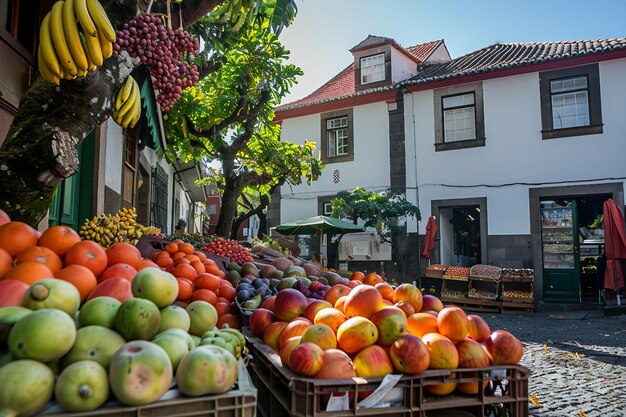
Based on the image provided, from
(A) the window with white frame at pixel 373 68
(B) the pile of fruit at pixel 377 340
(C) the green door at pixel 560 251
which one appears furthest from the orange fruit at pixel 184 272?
(A) the window with white frame at pixel 373 68

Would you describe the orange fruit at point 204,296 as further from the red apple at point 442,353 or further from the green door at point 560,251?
the green door at point 560,251

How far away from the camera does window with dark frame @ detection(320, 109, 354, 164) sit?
16438 mm

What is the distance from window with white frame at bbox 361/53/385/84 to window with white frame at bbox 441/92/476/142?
9.86ft

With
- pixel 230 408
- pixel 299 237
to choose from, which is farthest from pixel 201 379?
pixel 299 237

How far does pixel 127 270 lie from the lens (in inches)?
91.7

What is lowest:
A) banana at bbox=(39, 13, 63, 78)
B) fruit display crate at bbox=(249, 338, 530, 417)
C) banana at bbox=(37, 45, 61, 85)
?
fruit display crate at bbox=(249, 338, 530, 417)

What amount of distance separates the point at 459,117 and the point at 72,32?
13517 millimetres

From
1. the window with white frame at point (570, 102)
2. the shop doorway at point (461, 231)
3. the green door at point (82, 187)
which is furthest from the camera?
the shop doorway at point (461, 231)

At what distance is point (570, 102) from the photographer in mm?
12898

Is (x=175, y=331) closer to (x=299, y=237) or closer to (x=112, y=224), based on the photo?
(x=112, y=224)

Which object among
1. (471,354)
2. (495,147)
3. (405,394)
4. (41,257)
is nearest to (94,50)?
(41,257)

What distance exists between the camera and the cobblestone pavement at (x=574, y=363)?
4094 millimetres

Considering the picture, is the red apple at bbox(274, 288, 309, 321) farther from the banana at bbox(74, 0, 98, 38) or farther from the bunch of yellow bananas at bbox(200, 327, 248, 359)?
the banana at bbox(74, 0, 98, 38)

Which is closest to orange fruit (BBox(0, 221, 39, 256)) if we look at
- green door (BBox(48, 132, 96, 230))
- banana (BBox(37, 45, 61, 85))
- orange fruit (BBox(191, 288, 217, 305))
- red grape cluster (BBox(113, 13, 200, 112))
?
banana (BBox(37, 45, 61, 85))
